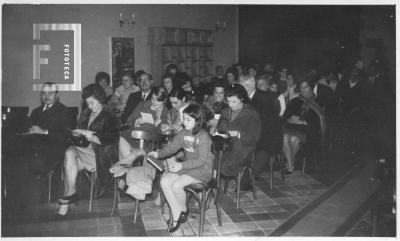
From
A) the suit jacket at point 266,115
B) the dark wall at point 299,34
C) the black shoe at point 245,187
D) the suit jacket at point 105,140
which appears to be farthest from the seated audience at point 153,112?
the dark wall at point 299,34

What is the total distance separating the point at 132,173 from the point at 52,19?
4868mm

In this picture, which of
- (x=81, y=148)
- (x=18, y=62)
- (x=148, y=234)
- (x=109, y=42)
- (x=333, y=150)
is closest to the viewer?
(x=148, y=234)

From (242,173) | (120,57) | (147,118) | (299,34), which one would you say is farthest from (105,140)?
(299,34)

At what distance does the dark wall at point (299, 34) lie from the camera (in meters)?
8.35

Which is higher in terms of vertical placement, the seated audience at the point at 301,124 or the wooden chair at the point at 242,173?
the seated audience at the point at 301,124

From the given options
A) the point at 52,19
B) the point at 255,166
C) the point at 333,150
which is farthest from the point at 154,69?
the point at 255,166

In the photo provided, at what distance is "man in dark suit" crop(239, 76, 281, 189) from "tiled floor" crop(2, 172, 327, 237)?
0.40 metres

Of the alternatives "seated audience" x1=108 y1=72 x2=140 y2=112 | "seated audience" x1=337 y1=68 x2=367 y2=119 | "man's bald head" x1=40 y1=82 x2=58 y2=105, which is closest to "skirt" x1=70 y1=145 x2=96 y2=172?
"man's bald head" x1=40 y1=82 x2=58 y2=105

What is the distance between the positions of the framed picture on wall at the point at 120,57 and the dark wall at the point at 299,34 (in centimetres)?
280

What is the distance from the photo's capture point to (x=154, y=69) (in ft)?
28.9

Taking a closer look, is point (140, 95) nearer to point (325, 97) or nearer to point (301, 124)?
point (301, 124)

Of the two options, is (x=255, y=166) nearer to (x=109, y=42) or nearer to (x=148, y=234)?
(x=148, y=234)

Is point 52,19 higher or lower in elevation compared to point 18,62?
higher

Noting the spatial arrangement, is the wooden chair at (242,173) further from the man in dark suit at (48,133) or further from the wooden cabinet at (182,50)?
the wooden cabinet at (182,50)
